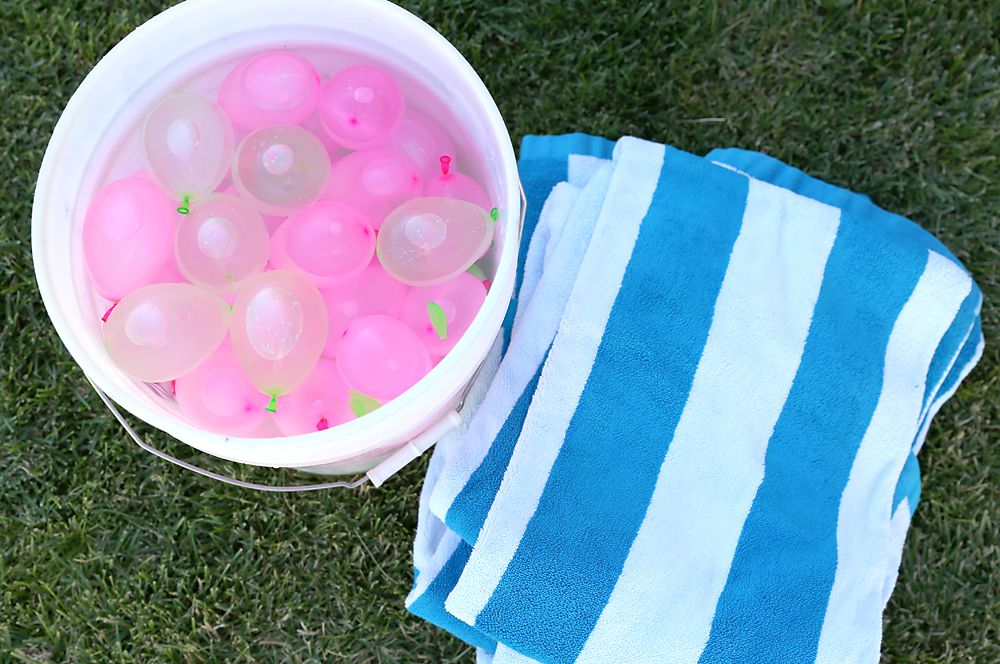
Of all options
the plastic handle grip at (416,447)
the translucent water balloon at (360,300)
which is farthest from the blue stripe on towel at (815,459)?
the translucent water balloon at (360,300)

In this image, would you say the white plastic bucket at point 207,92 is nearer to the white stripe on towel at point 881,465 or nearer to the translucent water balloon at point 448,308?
the translucent water balloon at point 448,308

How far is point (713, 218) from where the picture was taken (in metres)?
1.07

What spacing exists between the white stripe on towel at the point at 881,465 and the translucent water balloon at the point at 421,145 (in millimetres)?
715

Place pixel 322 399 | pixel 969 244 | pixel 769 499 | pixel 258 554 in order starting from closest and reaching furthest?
1. pixel 322 399
2. pixel 769 499
3. pixel 258 554
4. pixel 969 244

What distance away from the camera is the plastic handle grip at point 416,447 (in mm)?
922

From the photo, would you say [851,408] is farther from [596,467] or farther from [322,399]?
[322,399]

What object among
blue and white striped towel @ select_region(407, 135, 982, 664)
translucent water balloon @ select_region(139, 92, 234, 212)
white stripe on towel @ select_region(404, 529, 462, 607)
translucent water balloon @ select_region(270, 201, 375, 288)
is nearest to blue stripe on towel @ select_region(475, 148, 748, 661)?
blue and white striped towel @ select_region(407, 135, 982, 664)

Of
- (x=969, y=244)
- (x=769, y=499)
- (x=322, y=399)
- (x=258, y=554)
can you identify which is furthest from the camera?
(x=969, y=244)

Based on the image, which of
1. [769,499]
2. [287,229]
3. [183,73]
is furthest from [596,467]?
[183,73]

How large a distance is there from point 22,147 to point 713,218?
46.3 inches

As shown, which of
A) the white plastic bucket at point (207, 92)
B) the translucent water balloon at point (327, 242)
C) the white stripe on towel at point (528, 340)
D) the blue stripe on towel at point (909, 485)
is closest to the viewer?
the white plastic bucket at point (207, 92)

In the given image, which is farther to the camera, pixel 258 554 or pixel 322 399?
pixel 258 554

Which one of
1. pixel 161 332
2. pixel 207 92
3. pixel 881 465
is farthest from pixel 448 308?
pixel 881 465

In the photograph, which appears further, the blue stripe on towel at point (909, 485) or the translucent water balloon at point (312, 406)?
the blue stripe on towel at point (909, 485)
